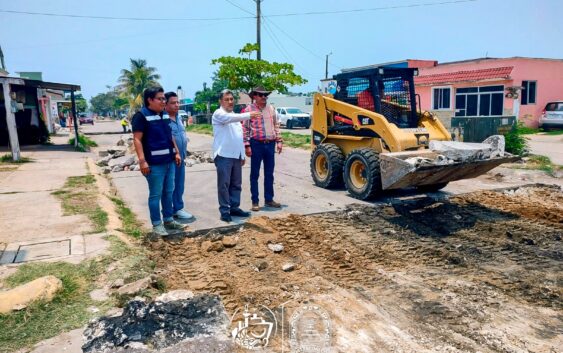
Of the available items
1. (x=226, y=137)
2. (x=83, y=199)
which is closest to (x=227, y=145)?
(x=226, y=137)

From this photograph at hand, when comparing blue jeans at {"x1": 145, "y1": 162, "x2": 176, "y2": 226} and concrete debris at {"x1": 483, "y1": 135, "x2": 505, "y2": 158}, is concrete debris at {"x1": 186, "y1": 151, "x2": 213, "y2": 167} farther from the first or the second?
concrete debris at {"x1": 483, "y1": 135, "x2": 505, "y2": 158}

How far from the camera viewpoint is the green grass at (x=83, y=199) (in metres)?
6.26

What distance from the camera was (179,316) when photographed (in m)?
3.50

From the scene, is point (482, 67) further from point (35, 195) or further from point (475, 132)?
point (35, 195)

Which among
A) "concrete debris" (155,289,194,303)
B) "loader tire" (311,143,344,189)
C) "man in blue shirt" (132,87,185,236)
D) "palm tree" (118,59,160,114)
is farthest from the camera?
"palm tree" (118,59,160,114)

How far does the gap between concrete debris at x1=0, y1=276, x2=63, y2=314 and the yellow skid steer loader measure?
456cm

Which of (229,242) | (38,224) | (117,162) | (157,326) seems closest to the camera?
(157,326)

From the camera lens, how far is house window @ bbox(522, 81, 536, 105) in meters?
22.8

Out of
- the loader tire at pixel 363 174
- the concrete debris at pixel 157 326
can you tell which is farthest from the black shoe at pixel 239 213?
the concrete debris at pixel 157 326

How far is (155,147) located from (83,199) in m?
3.19

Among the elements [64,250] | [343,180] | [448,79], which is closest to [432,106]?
[448,79]

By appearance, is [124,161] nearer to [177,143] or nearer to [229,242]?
[177,143]

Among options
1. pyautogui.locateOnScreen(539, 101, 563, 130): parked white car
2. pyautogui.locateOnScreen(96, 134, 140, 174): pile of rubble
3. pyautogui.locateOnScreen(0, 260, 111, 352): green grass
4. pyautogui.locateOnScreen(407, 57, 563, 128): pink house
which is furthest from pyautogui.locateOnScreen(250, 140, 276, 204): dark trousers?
pyautogui.locateOnScreen(539, 101, 563, 130): parked white car

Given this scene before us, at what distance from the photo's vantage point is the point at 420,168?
6238 millimetres
